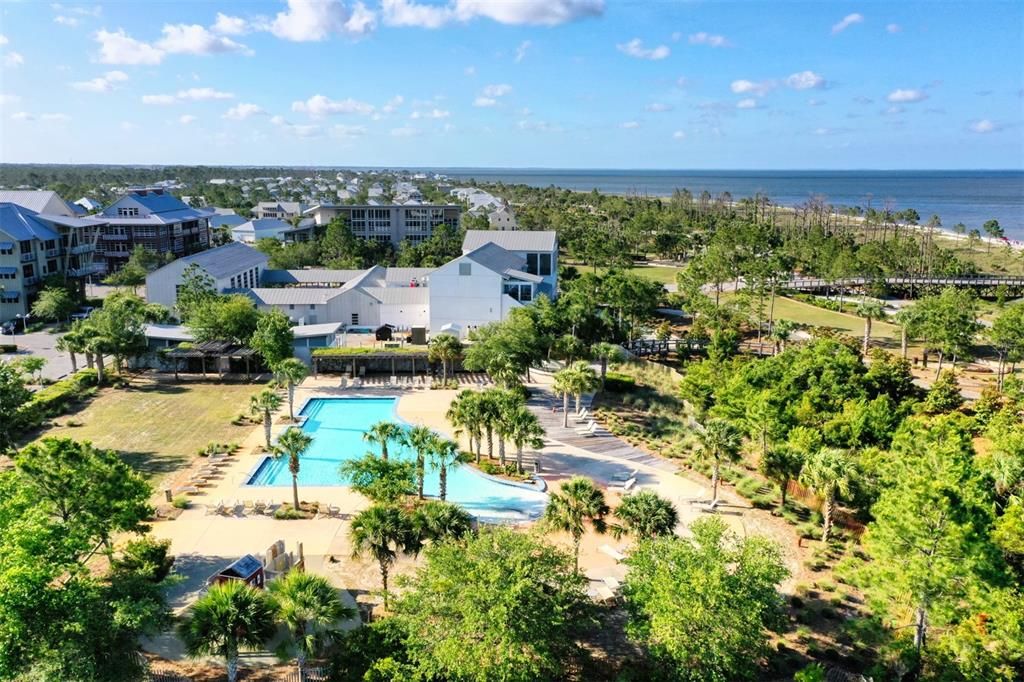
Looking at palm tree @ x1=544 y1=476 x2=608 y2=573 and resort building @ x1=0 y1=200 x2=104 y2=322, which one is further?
resort building @ x1=0 y1=200 x2=104 y2=322

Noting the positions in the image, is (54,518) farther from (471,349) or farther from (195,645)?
(471,349)

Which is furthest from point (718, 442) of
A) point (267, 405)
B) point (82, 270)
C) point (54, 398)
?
point (82, 270)

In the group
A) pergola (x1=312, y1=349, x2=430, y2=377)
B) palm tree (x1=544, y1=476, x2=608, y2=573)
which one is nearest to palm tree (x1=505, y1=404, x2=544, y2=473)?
palm tree (x1=544, y1=476, x2=608, y2=573)

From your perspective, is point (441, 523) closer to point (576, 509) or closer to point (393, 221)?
point (576, 509)

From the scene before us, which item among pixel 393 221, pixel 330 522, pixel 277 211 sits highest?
pixel 277 211

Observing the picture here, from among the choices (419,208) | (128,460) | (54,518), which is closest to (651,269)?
(419,208)

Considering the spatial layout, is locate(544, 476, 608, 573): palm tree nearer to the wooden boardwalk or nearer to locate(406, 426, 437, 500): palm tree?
locate(406, 426, 437, 500): palm tree

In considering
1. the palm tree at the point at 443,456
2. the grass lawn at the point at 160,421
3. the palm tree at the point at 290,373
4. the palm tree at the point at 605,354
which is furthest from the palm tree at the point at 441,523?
the palm tree at the point at 605,354

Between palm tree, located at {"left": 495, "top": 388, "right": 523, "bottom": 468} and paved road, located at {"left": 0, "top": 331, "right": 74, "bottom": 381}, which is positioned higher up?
palm tree, located at {"left": 495, "top": 388, "right": 523, "bottom": 468}
